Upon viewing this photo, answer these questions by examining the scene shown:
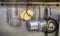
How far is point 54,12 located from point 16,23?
0.31 m

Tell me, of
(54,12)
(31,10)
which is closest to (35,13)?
(31,10)

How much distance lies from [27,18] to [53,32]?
9.2 inches

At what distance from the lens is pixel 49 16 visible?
3.82 ft

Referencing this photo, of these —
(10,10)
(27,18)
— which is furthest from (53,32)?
(10,10)

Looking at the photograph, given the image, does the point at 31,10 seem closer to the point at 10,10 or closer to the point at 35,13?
the point at 35,13

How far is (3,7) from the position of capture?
1154 mm

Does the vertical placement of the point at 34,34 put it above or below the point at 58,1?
below

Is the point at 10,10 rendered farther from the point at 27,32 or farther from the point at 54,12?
the point at 54,12

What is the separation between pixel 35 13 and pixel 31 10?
4 centimetres

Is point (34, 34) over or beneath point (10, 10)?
beneath

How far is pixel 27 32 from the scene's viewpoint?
1.17 m

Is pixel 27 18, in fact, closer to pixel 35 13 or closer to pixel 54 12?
pixel 35 13

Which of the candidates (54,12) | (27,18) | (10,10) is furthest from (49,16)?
(10,10)

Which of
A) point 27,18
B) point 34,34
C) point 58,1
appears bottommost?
point 34,34
